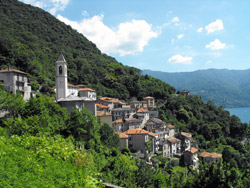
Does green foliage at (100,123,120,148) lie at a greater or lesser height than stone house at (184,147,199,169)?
greater

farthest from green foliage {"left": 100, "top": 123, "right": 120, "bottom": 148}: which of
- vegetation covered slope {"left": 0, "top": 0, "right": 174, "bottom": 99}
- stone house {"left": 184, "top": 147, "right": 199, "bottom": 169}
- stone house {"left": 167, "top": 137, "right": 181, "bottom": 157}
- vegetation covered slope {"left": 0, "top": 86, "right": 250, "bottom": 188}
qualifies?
stone house {"left": 184, "top": 147, "right": 199, "bottom": 169}

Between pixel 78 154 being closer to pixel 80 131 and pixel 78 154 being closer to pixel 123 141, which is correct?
pixel 80 131

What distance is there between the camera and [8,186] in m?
5.77

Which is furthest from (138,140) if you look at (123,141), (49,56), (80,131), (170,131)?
(49,56)

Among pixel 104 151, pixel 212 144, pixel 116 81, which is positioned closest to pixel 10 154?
pixel 104 151

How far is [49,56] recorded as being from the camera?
7475cm

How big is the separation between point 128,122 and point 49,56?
44.1 m

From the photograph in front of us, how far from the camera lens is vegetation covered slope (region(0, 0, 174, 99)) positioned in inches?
2041

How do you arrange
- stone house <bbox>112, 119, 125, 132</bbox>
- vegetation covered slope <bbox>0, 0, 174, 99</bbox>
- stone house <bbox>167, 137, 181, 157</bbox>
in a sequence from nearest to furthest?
stone house <bbox>112, 119, 125, 132</bbox>
stone house <bbox>167, 137, 181, 157</bbox>
vegetation covered slope <bbox>0, 0, 174, 99</bbox>

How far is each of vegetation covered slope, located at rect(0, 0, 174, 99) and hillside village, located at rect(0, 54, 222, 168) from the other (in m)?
12.4

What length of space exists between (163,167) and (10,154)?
35871 mm

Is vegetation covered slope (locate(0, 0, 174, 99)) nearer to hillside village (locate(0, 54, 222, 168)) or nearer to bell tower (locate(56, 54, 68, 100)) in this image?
hillside village (locate(0, 54, 222, 168))

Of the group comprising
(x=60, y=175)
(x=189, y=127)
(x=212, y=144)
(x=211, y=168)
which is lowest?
(x=212, y=144)

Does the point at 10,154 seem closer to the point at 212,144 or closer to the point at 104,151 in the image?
the point at 104,151
